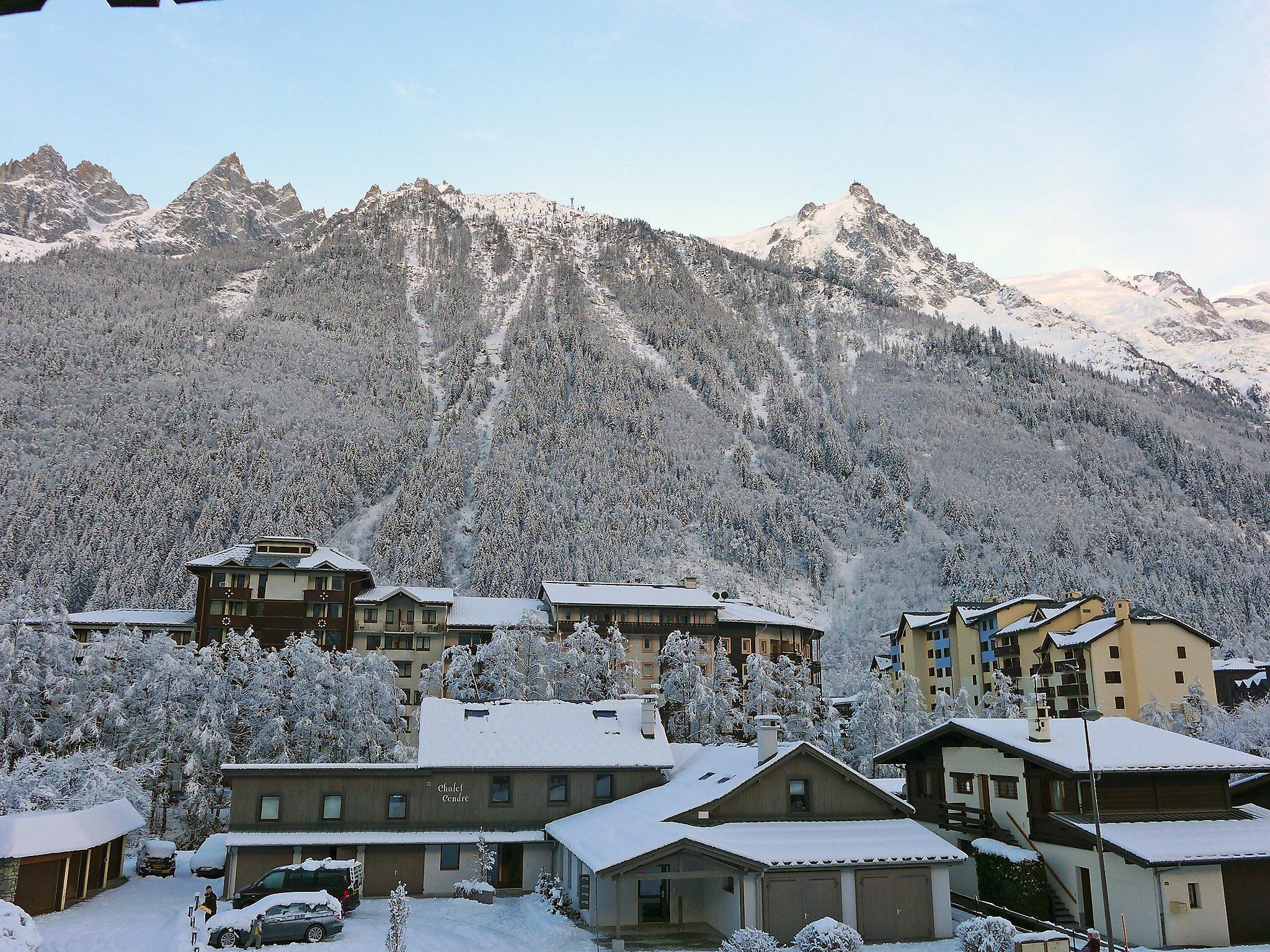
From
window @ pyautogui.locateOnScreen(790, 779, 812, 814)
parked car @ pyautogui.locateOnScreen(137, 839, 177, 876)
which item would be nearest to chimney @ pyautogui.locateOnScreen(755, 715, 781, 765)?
window @ pyautogui.locateOnScreen(790, 779, 812, 814)

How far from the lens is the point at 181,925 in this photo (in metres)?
32.4

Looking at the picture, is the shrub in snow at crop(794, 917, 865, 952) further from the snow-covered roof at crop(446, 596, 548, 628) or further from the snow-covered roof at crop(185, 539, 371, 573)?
the snow-covered roof at crop(185, 539, 371, 573)

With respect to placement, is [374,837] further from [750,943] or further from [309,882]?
[750,943]

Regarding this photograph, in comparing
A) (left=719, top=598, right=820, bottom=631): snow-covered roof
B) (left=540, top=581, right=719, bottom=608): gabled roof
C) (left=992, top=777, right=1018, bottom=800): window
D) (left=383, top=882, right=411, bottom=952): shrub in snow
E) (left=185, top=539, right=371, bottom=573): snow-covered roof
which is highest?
(left=185, top=539, right=371, bottom=573): snow-covered roof

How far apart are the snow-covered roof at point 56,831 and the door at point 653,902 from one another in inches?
875

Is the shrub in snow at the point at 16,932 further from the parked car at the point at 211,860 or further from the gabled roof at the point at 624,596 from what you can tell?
the gabled roof at the point at 624,596

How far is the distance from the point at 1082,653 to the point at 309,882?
69.7m

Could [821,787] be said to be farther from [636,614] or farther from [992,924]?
[636,614]

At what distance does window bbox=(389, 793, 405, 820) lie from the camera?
139 ft

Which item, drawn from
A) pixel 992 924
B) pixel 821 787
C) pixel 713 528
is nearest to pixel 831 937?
pixel 992 924

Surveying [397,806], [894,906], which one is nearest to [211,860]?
[397,806]

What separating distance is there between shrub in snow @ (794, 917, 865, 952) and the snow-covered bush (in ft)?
49.7

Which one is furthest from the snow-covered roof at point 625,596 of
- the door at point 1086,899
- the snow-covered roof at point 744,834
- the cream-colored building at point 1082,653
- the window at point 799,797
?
the door at point 1086,899

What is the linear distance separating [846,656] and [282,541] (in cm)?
8036
